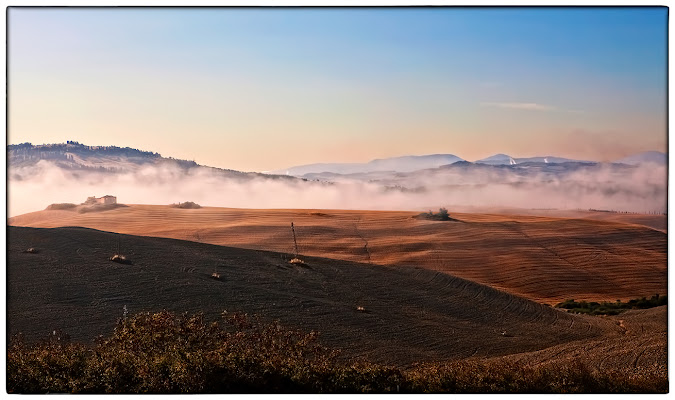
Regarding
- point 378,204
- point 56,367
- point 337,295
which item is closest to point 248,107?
point 378,204

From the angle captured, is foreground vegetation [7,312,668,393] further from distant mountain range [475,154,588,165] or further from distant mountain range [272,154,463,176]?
distant mountain range [475,154,588,165]

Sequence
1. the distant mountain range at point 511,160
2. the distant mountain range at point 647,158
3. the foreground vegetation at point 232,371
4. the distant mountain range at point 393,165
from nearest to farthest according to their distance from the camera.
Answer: the foreground vegetation at point 232,371, the distant mountain range at point 647,158, the distant mountain range at point 511,160, the distant mountain range at point 393,165

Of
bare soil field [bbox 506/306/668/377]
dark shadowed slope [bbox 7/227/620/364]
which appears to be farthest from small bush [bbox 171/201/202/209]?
bare soil field [bbox 506/306/668/377]

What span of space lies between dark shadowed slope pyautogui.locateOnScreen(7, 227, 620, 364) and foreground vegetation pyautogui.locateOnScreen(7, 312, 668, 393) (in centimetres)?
155

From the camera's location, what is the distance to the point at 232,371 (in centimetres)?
825

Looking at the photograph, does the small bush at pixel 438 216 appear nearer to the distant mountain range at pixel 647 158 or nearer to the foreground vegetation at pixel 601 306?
the distant mountain range at pixel 647 158

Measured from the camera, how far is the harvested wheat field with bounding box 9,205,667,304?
12.1m

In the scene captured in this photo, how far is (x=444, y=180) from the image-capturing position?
11.8 metres

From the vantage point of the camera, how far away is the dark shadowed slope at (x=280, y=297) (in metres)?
10.6

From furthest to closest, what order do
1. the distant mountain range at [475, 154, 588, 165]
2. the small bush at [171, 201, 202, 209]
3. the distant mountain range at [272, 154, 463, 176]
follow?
the small bush at [171, 201, 202, 209] → the distant mountain range at [272, 154, 463, 176] → the distant mountain range at [475, 154, 588, 165]

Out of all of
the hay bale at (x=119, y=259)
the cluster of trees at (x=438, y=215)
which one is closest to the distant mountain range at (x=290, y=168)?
the cluster of trees at (x=438, y=215)

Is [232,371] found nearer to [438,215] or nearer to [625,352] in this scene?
[438,215]

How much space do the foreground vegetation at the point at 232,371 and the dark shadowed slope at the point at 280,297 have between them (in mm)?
1554
